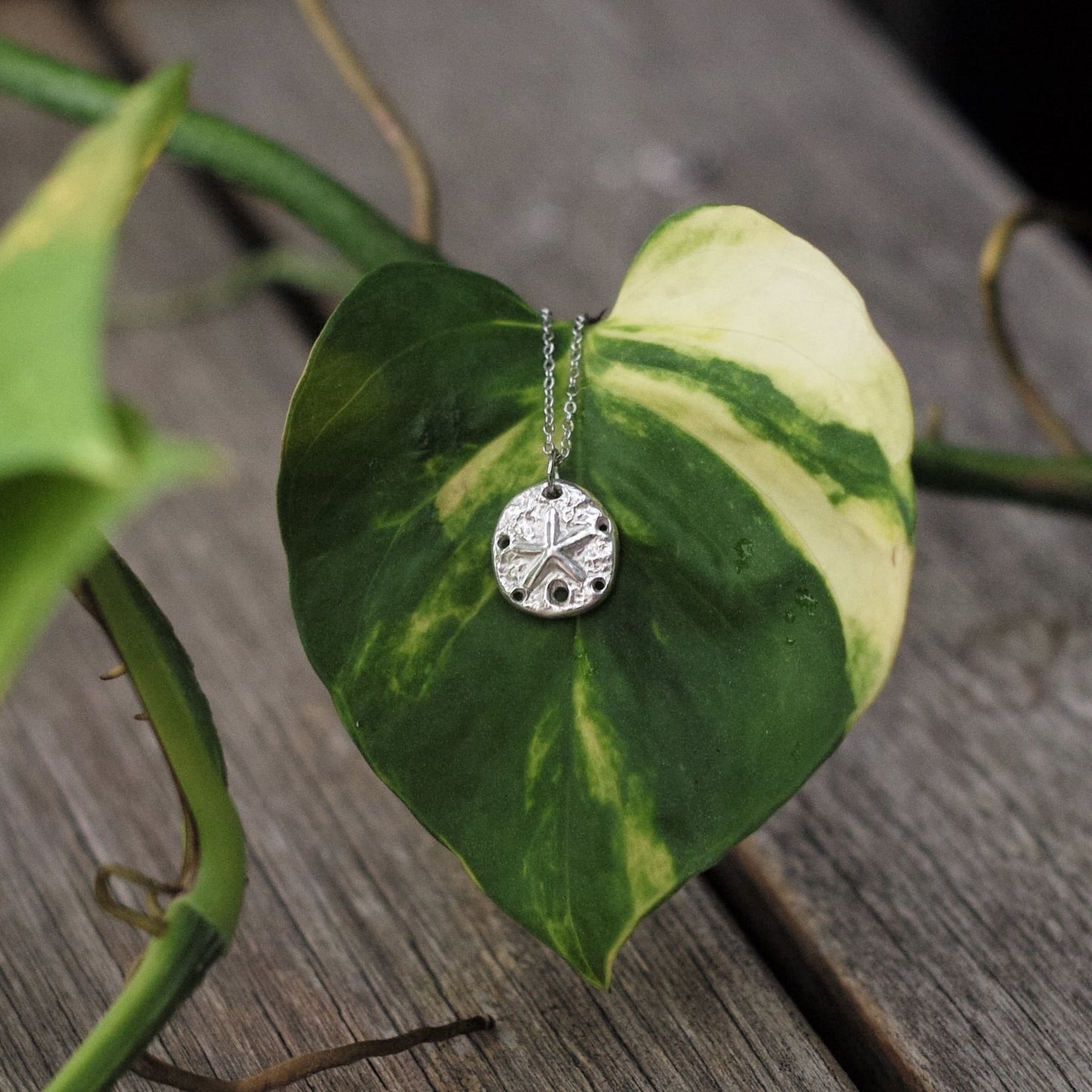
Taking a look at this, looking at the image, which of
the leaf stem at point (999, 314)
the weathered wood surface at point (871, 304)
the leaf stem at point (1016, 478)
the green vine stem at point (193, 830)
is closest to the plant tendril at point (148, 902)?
the green vine stem at point (193, 830)

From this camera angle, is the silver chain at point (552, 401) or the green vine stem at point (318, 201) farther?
the green vine stem at point (318, 201)

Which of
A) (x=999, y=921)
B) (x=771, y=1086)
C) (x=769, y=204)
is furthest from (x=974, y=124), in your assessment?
(x=771, y=1086)

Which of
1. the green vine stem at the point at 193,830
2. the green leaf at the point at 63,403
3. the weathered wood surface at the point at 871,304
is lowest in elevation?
the weathered wood surface at the point at 871,304

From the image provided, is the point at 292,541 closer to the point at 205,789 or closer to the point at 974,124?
the point at 205,789

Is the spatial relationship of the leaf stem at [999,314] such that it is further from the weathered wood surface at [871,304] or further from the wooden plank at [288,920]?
the wooden plank at [288,920]

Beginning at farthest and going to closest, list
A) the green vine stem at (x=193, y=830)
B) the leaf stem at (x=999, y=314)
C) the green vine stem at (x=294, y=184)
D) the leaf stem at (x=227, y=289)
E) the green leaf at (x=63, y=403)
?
the leaf stem at (x=227, y=289) < the leaf stem at (x=999, y=314) < the green vine stem at (x=294, y=184) < the green vine stem at (x=193, y=830) < the green leaf at (x=63, y=403)

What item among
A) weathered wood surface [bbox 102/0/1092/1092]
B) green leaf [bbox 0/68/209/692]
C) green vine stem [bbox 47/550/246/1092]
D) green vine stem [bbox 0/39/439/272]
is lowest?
weathered wood surface [bbox 102/0/1092/1092]

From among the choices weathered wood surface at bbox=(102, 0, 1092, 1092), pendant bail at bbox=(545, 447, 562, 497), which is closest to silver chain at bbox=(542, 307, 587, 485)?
Result: pendant bail at bbox=(545, 447, 562, 497)

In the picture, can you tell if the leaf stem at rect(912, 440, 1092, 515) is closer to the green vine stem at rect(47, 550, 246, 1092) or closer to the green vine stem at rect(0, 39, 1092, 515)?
the green vine stem at rect(0, 39, 1092, 515)

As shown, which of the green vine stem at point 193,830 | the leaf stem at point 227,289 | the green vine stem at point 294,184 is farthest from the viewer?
the leaf stem at point 227,289
